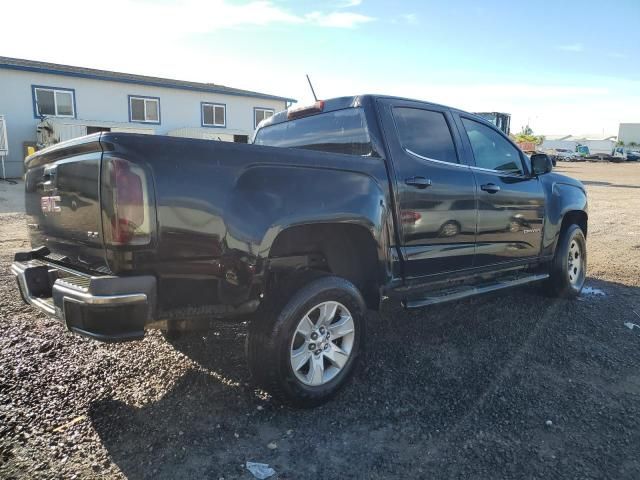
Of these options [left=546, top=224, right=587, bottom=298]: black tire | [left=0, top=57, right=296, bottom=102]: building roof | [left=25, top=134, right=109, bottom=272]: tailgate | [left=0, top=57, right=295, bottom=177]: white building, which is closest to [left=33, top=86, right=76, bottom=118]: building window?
[left=0, top=57, right=295, bottom=177]: white building

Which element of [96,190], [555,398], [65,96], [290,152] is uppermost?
[65,96]

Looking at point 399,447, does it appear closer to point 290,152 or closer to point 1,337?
point 290,152

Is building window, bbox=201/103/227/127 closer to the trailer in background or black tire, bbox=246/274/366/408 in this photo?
the trailer in background

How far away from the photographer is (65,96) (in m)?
19.7

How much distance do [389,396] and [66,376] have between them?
225 centimetres

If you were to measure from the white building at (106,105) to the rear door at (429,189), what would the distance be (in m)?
17.5

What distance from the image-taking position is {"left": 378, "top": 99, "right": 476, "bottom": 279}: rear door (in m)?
3.53

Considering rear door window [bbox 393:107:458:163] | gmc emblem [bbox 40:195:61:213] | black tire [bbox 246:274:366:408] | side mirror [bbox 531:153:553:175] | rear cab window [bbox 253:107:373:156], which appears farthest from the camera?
side mirror [bbox 531:153:553:175]

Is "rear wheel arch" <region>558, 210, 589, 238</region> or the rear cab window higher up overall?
the rear cab window

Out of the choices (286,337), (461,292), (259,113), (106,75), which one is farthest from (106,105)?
(286,337)

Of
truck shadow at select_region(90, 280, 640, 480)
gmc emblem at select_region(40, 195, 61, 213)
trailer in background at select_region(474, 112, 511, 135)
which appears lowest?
truck shadow at select_region(90, 280, 640, 480)

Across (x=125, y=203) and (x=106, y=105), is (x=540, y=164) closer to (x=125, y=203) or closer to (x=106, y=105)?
(x=125, y=203)

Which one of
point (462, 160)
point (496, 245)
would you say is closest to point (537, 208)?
point (496, 245)

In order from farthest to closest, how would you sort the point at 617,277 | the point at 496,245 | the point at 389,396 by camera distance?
the point at 617,277 < the point at 496,245 < the point at 389,396
